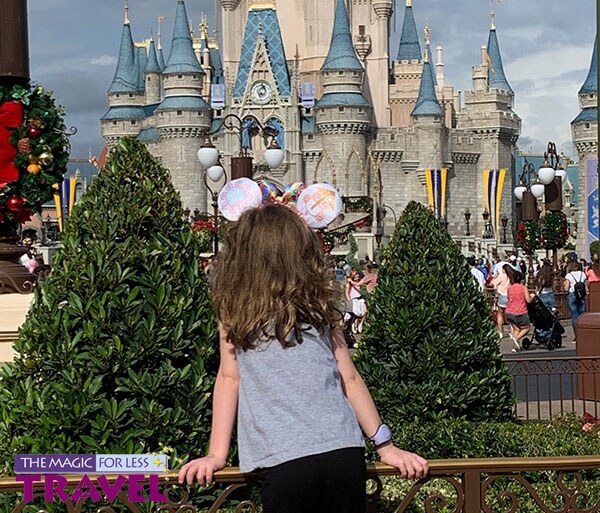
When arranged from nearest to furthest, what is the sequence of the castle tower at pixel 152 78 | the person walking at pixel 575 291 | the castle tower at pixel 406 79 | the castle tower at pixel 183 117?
the person walking at pixel 575 291, the castle tower at pixel 183 117, the castle tower at pixel 152 78, the castle tower at pixel 406 79

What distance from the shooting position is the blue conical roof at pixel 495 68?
2785 inches

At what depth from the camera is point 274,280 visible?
297cm

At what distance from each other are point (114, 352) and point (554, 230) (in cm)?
2408

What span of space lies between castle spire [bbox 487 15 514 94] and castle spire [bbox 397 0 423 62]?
15.4ft

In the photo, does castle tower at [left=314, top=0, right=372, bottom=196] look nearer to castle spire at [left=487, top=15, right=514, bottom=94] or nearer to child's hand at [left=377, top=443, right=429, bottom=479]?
castle spire at [left=487, top=15, right=514, bottom=94]

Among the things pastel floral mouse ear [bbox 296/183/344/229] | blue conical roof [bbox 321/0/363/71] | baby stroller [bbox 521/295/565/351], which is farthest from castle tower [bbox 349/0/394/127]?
pastel floral mouse ear [bbox 296/183/344/229]

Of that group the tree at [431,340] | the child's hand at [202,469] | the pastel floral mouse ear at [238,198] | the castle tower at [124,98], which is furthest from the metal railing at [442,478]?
the castle tower at [124,98]

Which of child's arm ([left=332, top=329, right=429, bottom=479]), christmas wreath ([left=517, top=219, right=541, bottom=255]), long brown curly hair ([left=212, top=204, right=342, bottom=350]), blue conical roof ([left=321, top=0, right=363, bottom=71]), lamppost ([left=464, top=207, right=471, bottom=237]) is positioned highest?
blue conical roof ([left=321, top=0, right=363, bottom=71])

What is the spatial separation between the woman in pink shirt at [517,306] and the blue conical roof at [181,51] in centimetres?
4864

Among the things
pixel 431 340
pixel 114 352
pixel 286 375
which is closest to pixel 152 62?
pixel 431 340

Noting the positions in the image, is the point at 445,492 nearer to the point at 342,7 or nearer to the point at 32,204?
the point at 32,204

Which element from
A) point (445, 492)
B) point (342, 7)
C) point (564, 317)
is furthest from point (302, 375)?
point (342, 7)

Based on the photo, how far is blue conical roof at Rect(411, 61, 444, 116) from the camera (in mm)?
63594

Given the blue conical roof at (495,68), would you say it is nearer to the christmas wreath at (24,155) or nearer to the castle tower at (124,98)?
the castle tower at (124,98)
